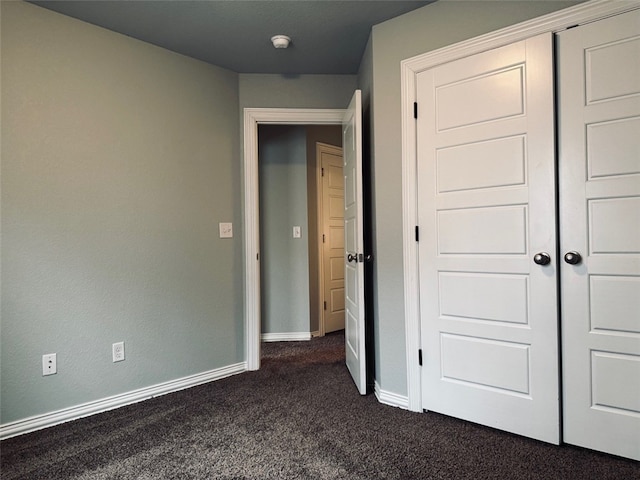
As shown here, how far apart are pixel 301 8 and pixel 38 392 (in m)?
2.64

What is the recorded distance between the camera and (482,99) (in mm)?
1874

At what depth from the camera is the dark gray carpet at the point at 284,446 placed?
1.55m

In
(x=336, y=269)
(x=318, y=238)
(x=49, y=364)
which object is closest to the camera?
(x=49, y=364)

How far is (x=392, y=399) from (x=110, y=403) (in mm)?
1760

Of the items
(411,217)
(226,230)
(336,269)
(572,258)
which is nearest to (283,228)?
(336,269)

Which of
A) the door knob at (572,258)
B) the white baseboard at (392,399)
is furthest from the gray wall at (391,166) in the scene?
the door knob at (572,258)

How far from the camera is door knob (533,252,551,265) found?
169 cm

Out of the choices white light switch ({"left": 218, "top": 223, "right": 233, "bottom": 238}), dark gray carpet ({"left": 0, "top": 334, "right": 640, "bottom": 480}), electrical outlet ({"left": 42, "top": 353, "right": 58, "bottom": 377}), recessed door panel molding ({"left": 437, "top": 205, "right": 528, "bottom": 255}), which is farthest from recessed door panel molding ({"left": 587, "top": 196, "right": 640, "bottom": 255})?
electrical outlet ({"left": 42, "top": 353, "right": 58, "bottom": 377})

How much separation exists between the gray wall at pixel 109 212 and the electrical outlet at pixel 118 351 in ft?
0.12

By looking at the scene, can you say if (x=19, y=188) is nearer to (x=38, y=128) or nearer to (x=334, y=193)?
Answer: (x=38, y=128)

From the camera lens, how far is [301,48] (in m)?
2.49

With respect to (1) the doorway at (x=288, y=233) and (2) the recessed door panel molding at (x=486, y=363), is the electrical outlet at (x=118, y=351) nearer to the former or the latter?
(1) the doorway at (x=288, y=233)

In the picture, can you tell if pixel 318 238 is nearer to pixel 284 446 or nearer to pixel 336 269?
pixel 336 269

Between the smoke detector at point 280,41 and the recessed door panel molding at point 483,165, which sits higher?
the smoke detector at point 280,41
